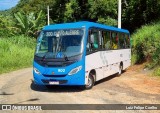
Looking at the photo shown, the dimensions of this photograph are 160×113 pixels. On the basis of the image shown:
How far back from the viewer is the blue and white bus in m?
13.2

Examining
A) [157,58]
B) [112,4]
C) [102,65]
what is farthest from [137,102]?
[112,4]

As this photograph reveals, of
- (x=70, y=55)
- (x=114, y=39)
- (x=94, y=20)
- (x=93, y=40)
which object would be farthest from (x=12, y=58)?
(x=94, y=20)

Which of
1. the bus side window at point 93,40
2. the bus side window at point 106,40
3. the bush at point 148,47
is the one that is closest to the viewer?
the bus side window at point 93,40

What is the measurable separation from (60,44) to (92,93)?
7.53ft

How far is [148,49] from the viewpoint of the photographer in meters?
22.6

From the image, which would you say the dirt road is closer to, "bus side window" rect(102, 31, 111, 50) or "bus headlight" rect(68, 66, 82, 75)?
"bus headlight" rect(68, 66, 82, 75)

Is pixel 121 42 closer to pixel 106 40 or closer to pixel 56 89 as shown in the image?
pixel 106 40

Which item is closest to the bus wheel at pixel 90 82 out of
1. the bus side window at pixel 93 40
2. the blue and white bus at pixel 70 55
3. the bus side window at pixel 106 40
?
the blue and white bus at pixel 70 55

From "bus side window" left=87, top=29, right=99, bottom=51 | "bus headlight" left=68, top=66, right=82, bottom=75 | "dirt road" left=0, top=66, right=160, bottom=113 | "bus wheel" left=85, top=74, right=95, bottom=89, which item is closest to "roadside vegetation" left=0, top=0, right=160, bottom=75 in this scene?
"dirt road" left=0, top=66, right=160, bottom=113

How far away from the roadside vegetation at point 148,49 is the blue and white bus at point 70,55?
4.69 meters

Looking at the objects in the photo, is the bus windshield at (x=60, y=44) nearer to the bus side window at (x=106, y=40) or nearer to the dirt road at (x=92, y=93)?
the dirt road at (x=92, y=93)

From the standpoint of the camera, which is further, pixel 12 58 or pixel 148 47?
pixel 12 58

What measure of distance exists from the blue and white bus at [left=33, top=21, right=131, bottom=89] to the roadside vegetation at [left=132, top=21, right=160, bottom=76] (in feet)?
15.4

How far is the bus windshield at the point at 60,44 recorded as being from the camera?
1342 centimetres
